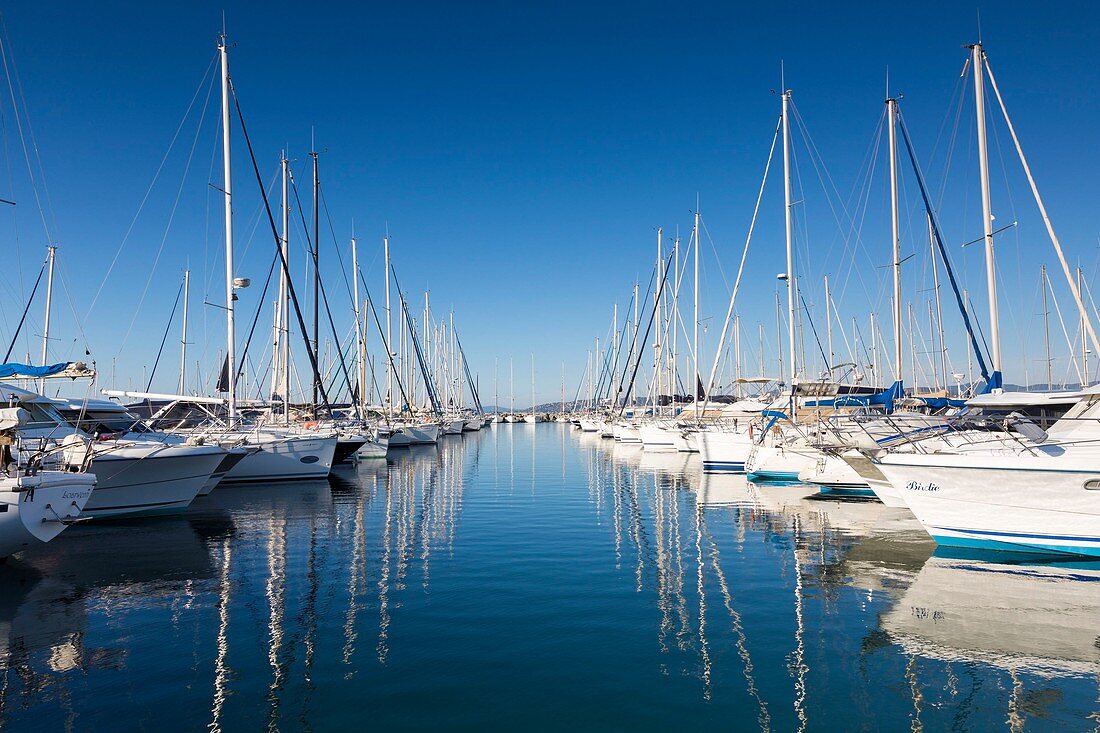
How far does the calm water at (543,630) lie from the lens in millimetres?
6918

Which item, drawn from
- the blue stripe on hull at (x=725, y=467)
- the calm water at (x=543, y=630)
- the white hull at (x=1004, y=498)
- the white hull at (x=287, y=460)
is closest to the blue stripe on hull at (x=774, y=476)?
the blue stripe on hull at (x=725, y=467)

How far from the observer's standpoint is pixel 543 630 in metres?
9.46

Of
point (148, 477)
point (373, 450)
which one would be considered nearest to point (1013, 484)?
point (148, 477)

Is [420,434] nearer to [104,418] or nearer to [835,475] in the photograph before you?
[104,418]

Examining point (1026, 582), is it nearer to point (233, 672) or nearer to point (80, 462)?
point (233, 672)

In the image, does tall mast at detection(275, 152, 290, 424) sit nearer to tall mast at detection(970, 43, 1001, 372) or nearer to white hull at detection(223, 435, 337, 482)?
white hull at detection(223, 435, 337, 482)

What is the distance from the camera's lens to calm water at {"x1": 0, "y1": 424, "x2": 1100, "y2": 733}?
692 cm

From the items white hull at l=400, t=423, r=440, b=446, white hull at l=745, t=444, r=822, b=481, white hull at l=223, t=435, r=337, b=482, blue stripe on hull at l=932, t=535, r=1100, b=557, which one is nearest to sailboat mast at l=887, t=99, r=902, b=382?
white hull at l=745, t=444, r=822, b=481

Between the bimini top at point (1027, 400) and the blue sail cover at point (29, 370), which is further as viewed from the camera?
the blue sail cover at point (29, 370)

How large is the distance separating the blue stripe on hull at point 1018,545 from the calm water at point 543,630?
0.52m

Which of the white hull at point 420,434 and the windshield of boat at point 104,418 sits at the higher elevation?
the windshield of boat at point 104,418

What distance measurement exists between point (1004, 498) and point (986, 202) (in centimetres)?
948

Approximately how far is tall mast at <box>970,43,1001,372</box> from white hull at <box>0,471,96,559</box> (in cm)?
2106

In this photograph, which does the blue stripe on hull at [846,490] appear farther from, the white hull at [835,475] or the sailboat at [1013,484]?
the sailboat at [1013,484]
